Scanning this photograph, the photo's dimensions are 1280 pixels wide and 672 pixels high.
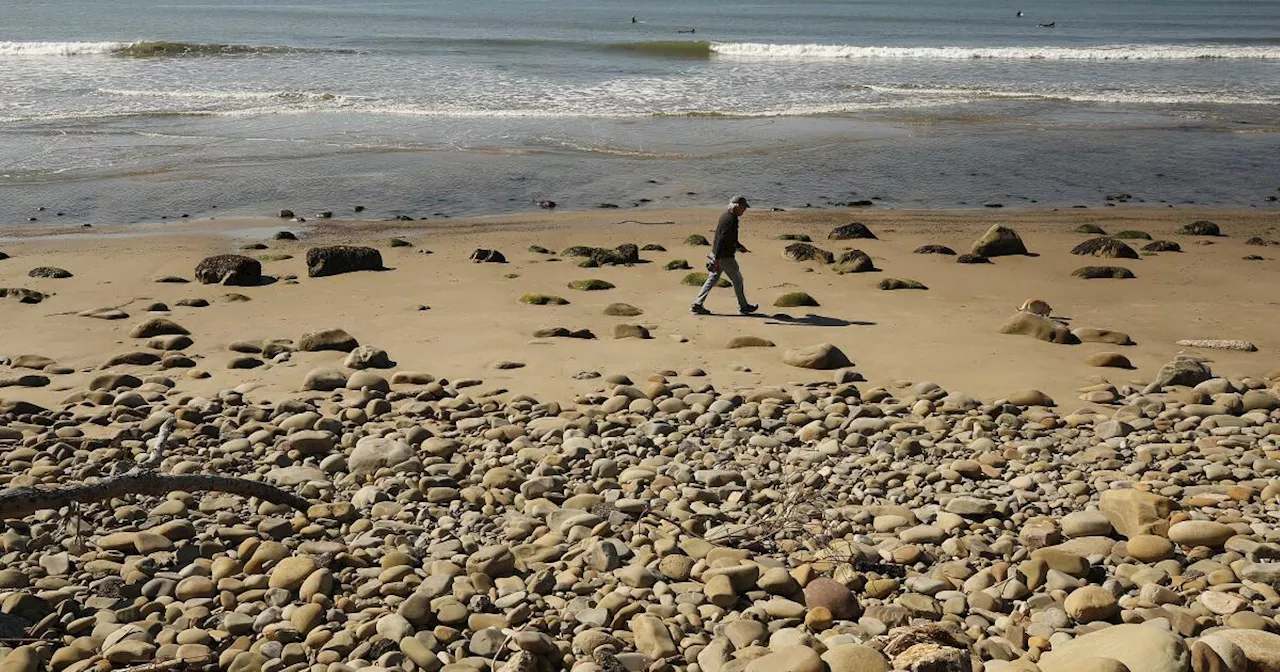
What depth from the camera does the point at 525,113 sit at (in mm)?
33375

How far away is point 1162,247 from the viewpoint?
18156 millimetres

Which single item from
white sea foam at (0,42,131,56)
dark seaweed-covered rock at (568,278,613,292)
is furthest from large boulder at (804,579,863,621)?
white sea foam at (0,42,131,56)

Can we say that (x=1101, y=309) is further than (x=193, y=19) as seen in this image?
No

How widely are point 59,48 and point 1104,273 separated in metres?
45.3

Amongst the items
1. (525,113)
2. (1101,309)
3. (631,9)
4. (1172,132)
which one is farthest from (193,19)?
(1101,309)

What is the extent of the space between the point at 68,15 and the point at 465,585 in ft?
220

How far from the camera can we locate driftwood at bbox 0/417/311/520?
239 inches

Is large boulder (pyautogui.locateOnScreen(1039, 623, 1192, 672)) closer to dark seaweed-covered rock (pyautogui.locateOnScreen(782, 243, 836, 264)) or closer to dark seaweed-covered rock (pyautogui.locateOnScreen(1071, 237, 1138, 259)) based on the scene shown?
dark seaweed-covered rock (pyautogui.locateOnScreen(782, 243, 836, 264))

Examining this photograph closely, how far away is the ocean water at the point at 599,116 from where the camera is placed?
23500mm

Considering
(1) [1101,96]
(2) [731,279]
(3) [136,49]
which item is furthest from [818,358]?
(3) [136,49]

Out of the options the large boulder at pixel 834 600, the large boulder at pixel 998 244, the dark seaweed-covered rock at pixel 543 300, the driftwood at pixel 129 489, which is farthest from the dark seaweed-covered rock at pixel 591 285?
the large boulder at pixel 834 600

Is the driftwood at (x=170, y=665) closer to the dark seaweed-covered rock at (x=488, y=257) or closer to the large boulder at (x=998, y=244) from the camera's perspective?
the dark seaweed-covered rock at (x=488, y=257)

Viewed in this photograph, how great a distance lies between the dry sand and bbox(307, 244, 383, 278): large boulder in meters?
0.22

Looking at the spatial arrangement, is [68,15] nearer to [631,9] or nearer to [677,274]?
[631,9]
